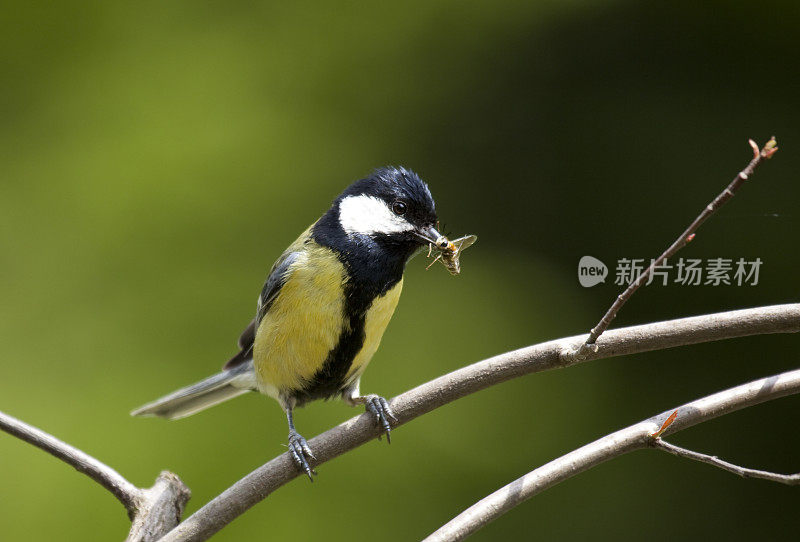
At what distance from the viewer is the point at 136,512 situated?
5.15 feet

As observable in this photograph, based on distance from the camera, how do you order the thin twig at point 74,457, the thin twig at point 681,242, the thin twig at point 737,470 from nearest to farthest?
the thin twig at point 681,242
the thin twig at point 737,470
the thin twig at point 74,457

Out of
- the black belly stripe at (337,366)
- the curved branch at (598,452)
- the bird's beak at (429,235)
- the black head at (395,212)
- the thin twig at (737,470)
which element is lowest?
the thin twig at (737,470)

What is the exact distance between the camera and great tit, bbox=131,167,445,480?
74.1 inches

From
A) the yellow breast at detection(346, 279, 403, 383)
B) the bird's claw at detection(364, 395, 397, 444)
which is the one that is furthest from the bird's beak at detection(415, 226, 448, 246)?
the bird's claw at detection(364, 395, 397, 444)

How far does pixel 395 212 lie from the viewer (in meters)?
1.94

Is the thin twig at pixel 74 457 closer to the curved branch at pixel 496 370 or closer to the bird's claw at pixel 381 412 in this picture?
the curved branch at pixel 496 370

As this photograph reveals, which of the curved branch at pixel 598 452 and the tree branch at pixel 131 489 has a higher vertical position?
the tree branch at pixel 131 489

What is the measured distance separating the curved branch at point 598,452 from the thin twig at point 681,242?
5.8 inches

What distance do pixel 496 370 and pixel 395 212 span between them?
2.06 feet

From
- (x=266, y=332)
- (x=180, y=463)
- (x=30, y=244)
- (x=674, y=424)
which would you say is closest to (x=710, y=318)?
(x=674, y=424)

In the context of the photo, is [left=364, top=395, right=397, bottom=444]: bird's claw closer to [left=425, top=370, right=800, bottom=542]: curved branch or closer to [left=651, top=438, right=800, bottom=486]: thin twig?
[left=425, top=370, right=800, bottom=542]: curved branch

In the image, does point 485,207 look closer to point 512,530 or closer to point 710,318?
point 512,530

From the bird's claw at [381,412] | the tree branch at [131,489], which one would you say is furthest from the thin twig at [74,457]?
the bird's claw at [381,412]

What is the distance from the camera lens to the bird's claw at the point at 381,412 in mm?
1520
